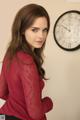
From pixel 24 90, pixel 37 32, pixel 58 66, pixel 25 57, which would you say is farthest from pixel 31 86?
pixel 58 66

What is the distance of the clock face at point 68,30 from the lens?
6.89 ft

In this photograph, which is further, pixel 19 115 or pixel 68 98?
pixel 68 98

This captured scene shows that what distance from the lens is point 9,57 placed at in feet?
4.30

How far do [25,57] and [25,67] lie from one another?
6 cm

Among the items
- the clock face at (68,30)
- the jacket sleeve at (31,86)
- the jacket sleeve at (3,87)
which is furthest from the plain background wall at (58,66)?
the jacket sleeve at (31,86)

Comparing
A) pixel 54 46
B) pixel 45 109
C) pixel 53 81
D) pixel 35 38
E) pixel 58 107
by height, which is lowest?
pixel 58 107

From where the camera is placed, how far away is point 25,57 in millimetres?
1207

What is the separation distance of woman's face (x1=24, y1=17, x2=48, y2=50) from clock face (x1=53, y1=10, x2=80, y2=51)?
0.81 m

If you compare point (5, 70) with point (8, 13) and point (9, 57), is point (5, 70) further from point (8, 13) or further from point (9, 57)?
point (8, 13)

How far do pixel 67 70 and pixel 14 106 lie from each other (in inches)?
38.7

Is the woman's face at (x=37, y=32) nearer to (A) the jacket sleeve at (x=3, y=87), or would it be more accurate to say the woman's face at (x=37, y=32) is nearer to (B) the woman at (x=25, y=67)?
(B) the woman at (x=25, y=67)

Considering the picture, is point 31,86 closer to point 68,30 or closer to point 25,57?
point 25,57

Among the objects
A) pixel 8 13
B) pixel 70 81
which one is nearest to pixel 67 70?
pixel 70 81

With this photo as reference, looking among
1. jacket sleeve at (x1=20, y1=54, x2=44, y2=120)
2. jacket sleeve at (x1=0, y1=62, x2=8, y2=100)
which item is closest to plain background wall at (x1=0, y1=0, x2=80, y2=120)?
jacket sleeve at (x1=0, y1=62, x2=8, y2=100)
